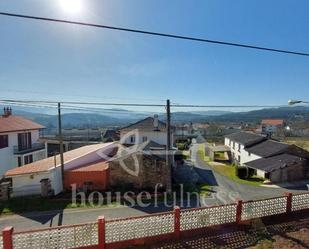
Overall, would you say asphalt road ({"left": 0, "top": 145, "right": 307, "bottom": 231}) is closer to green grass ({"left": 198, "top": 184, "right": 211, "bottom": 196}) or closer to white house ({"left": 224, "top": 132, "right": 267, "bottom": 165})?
green grass ({"left": 198, "top": 184, "right": 211, "bottom": 196})

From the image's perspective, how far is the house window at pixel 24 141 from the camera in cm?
3064

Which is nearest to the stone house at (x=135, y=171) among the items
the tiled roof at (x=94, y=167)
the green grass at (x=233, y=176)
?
the tiled roof at (x=94, y=167)

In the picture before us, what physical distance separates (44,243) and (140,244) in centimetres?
334

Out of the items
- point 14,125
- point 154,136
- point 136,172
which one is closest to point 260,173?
point 154,136

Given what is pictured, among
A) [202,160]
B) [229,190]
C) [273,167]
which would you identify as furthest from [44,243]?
[202,160]

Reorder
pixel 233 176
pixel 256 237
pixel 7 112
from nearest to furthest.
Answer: pixel 256 237, pixel 233 176, pixel 7 112

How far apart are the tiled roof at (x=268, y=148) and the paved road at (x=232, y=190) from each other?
20.2 feet

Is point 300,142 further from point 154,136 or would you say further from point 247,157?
point 154,136

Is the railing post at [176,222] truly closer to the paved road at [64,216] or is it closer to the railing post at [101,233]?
the railing post at [101,233]

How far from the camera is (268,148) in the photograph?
35.3 meters

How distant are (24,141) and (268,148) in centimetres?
2863

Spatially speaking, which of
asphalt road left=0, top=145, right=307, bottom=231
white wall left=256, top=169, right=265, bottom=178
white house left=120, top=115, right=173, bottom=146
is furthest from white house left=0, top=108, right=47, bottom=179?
white wall left=256, top=169, right=265, bottom=178

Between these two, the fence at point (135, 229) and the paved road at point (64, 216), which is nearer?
the fence at point (135, 229)

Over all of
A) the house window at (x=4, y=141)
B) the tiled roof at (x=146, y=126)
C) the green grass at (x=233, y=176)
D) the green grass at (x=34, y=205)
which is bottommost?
the green grass at (x=233, y=176)
